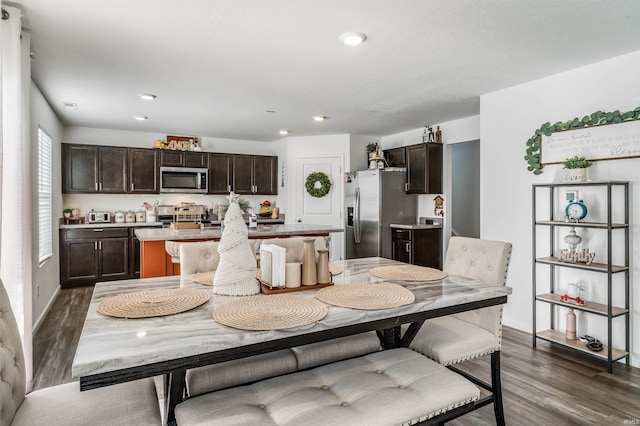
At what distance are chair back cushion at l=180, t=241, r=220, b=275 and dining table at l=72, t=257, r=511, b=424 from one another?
0.31m

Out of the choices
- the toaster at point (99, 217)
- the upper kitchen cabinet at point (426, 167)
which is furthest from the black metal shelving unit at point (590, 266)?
the toaster at point (99, 217)

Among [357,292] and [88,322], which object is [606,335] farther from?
[88,322]

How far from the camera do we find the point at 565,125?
321cm

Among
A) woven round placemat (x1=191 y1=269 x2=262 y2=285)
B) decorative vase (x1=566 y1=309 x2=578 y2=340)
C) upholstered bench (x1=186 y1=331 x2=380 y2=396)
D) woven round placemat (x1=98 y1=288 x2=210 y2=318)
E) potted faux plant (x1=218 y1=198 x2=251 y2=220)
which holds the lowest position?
decorative vase (x1=566 y1=309 x2=578 y2=340)

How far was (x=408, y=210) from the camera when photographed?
5.91 metres

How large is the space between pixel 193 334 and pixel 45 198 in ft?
14.2

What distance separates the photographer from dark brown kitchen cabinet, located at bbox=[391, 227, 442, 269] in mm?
5418

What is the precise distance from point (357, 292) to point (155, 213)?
17.6 ft

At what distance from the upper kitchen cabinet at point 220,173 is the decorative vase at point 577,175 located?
Answer: 5.12 m

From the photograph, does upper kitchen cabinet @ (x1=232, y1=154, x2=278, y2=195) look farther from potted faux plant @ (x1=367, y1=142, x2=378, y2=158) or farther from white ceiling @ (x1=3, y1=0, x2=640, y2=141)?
white ceiling @ (x1=3, y1=0, x2=640, y2=141)

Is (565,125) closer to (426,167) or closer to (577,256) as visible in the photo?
(577,256)

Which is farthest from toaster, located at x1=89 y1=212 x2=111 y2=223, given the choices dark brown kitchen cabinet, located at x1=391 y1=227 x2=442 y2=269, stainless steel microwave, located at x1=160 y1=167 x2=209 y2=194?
dark brown kitchen cabinet, located at x1=391 y1=227 x2=442 y2=269

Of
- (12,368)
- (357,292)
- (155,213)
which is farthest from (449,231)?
(12,368)

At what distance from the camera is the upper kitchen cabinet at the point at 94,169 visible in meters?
5.51
